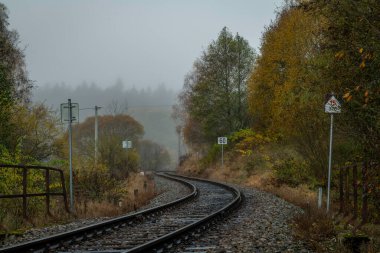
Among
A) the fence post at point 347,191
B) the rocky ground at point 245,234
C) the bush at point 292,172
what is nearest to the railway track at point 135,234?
the rocky ground at point 245,234

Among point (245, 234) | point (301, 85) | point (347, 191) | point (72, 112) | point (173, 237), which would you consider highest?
point (301, 85)

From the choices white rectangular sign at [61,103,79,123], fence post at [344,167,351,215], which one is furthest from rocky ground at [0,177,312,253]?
white rectangular sign at [61,103,79,123]

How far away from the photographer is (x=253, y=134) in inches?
1572

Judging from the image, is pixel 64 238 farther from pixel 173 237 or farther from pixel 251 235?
pixel 251 235

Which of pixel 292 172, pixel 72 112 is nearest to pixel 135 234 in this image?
pixel 72 112

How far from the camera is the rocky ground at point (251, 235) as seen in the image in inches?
340

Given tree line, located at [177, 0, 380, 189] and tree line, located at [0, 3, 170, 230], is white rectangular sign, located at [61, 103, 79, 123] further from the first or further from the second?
tree line, located at [177, 0, 380, 189]

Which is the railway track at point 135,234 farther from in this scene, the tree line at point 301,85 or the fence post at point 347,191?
the tree line at point 301,85

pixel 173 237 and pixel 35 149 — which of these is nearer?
pixel 173 237

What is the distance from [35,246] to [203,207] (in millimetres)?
8807

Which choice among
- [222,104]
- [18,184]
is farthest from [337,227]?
[222,104]

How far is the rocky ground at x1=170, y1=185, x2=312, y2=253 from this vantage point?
28.3 feet

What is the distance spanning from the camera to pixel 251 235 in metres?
10.1

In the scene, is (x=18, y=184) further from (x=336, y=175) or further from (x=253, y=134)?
(x=253, y=134)
